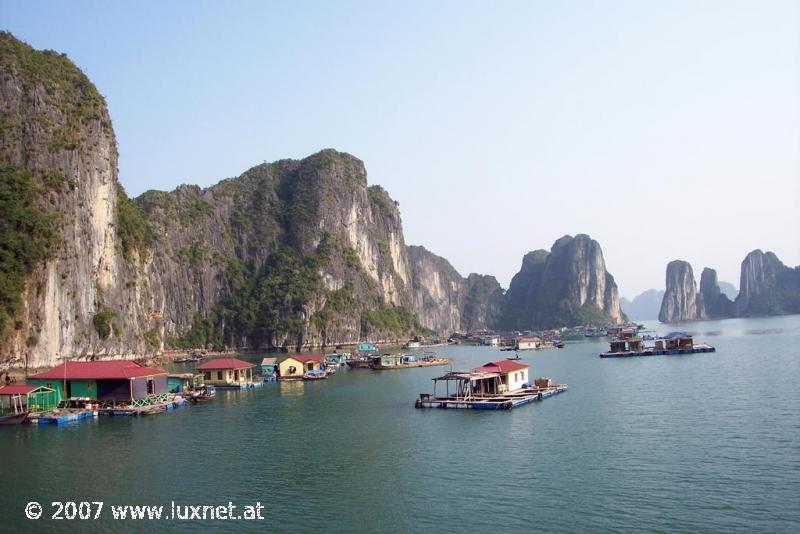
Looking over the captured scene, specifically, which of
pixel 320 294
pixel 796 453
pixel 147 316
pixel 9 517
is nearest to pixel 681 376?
pixel 796 453

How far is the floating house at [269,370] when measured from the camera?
7125cm

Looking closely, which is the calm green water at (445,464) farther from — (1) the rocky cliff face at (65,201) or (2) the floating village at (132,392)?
(1) the rocky cliff face at (65,201)

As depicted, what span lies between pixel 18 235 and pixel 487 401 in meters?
48.6

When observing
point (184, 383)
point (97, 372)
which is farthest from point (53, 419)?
point (184, 383)

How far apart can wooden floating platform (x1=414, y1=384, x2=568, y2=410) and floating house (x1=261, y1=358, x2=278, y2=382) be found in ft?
85.2

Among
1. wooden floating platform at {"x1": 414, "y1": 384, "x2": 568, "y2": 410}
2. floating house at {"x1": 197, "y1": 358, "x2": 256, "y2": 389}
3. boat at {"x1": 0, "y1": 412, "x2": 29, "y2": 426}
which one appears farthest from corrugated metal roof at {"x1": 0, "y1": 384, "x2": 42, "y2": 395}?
wooden floating platform at {"x1": 414, "y1": 384, "x2": 568, "y2": 410}

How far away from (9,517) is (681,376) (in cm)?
5370

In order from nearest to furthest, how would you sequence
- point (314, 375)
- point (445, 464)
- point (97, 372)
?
point (445, 464), point (97, 372), point (314, 375)

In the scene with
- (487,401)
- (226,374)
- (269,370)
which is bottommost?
(487,401)

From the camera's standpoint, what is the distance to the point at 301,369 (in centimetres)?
7431

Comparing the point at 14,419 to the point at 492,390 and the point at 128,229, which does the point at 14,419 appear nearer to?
the point at 492,390

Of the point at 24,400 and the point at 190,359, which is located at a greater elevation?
the point at 24,400

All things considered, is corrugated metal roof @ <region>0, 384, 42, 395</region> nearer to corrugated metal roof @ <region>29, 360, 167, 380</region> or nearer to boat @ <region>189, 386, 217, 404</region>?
corrugated metal roof @ <region>29, 360, 167, 380</region>

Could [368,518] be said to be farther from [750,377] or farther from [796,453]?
[750,377]
